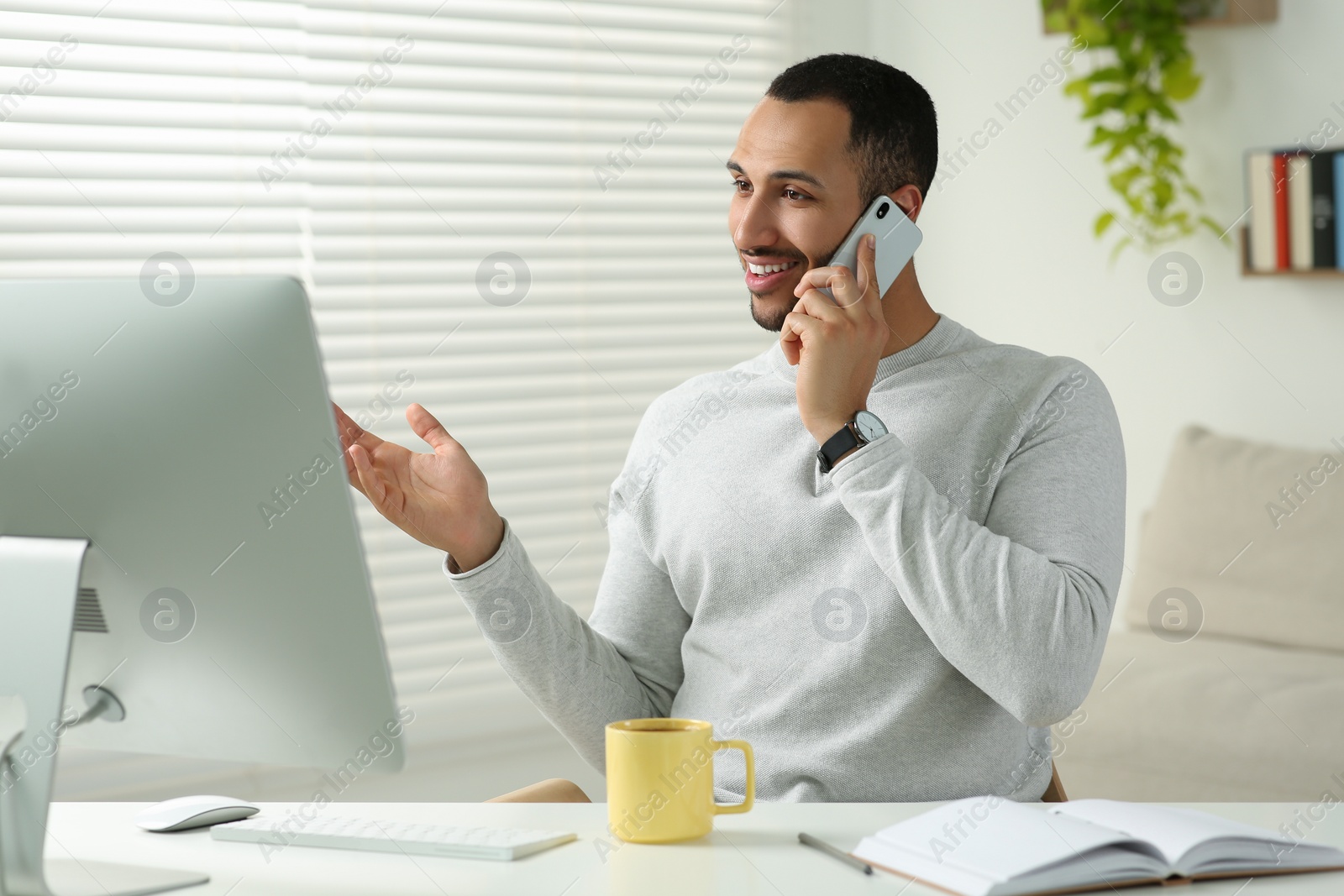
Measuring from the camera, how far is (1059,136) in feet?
10.8

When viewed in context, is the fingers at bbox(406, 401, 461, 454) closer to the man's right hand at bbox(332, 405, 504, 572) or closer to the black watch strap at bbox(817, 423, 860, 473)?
the man's right hand at bbox(332, 405, 504, 572)

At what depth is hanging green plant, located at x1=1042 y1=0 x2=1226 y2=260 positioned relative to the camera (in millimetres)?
3018

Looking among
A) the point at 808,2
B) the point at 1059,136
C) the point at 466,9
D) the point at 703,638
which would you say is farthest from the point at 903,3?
the point at 703,638

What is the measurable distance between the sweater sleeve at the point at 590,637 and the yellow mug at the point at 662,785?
299 mm

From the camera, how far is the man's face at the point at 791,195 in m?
1.55

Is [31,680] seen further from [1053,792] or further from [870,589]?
[1053,792]

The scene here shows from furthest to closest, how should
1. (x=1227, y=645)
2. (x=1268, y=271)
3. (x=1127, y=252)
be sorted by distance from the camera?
(x=1127, y=252), (x=1268, y=271), (x=1227, y=645)

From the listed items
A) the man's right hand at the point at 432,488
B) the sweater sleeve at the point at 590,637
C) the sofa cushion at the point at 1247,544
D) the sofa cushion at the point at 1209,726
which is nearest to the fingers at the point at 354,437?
the man's right hand at the point at 432,488

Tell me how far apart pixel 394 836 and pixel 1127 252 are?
2.66 m

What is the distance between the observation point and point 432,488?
1.27 meters

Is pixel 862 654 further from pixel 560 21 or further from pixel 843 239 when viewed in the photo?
pixel 560 21

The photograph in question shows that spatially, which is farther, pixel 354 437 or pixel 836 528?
pixel 836 528

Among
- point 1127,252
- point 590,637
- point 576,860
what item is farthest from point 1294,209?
point 576,860

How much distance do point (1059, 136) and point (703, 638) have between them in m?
2.26
